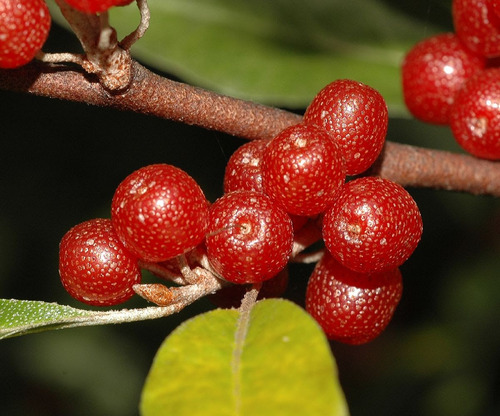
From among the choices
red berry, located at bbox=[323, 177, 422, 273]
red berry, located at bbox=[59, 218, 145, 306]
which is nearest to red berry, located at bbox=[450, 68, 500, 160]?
red berry, located at bbox=[323, 177, 422, 273]

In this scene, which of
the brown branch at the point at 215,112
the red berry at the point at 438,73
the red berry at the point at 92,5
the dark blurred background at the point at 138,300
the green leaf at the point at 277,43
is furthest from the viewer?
the dark blurred background at the point at 138,300

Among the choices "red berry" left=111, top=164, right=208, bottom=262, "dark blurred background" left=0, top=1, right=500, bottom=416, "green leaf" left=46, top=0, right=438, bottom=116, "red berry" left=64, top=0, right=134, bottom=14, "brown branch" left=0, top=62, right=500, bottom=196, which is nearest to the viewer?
"red berry" left=64, top=0, right=134, bottom=14

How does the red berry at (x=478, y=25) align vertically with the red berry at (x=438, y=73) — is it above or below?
above

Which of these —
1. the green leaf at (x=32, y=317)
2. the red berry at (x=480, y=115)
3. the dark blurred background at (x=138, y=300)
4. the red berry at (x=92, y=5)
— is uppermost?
the red berry at (x=92, y=5)

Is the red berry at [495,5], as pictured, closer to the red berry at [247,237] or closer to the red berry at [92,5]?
the red berry at [247,237]

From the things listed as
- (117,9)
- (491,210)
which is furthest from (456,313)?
(117,9)

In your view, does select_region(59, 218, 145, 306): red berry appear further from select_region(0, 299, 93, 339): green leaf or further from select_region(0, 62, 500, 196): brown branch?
select_region(0, 62, 500, 196): brown branch

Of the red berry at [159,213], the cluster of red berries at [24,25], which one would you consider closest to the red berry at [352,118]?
the red berry at [159,213]

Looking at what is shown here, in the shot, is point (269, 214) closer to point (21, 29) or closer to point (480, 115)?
point (21, 29)
